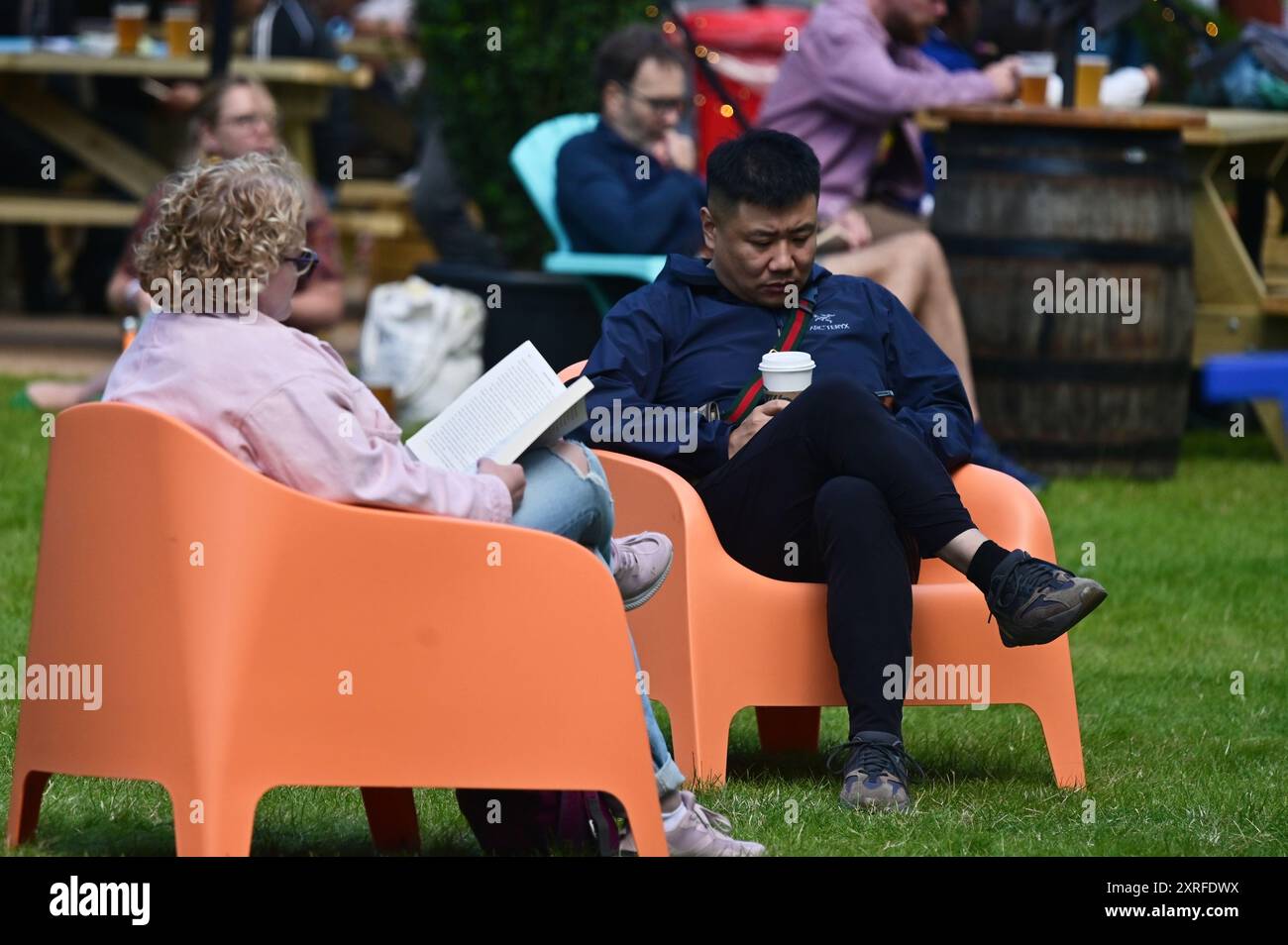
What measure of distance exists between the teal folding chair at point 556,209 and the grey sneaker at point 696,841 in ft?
11.7

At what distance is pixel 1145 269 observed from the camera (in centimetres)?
704

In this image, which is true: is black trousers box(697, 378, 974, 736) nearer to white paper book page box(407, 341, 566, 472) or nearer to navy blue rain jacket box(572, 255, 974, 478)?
navy blue rain jacket box(572, 255, 974, 478)

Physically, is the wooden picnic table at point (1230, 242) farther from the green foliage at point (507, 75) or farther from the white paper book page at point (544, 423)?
the white paper book page at point (544, 423)

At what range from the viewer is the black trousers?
Answer: 3637mm

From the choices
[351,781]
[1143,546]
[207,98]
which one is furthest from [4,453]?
[351,781]

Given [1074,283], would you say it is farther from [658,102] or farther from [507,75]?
[507,75]

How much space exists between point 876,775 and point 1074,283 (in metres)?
3.72

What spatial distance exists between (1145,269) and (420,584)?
15.4ft

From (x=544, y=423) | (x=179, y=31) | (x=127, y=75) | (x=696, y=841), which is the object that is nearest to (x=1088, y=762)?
(x=696, y=841)

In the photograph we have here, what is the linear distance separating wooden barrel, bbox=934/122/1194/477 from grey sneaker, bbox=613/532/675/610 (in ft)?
12.7

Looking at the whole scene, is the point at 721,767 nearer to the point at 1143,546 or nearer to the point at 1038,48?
the point at 1143,546

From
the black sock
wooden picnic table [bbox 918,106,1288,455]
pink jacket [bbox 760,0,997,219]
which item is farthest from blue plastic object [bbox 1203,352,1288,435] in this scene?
wooden picnic table [bbox 918,106,1288,455]

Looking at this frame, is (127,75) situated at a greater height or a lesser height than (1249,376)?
greater

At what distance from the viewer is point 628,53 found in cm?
654
